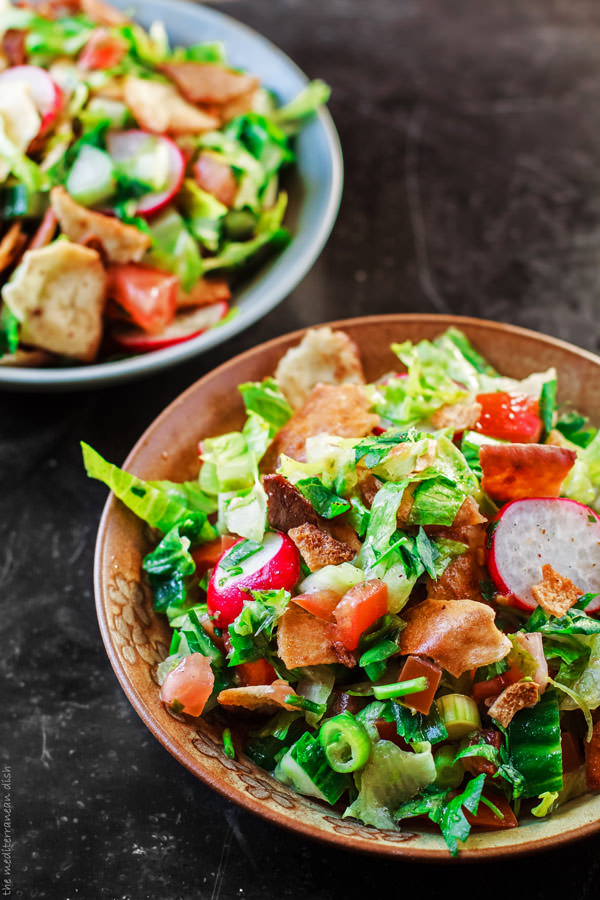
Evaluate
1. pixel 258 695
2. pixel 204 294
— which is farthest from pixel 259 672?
pixel 204 294

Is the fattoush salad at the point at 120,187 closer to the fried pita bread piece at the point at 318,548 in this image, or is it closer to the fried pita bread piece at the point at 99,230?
the fried pita bread piece at the point at 99,230

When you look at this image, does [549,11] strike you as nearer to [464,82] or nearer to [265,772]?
[464,82]

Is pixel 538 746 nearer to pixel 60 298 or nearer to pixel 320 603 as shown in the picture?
pixel 320 603

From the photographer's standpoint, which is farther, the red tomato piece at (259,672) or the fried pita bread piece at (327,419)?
the fried pita bread piece at (327,419)

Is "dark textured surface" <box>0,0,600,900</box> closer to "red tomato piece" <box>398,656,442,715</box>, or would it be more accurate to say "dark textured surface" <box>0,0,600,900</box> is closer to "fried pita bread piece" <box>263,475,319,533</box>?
"red tomato piece" <box>398,656,442,715</box>

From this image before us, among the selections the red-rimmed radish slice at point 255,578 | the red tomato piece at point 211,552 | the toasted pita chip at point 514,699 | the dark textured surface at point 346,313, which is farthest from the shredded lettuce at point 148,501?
Result: the toasted pita chip at point 514,699

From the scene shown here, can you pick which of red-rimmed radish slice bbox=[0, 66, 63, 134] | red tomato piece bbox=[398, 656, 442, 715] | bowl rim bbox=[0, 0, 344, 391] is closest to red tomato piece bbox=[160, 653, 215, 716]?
red tomato piece bbox=[398, 656, 442, 715]
